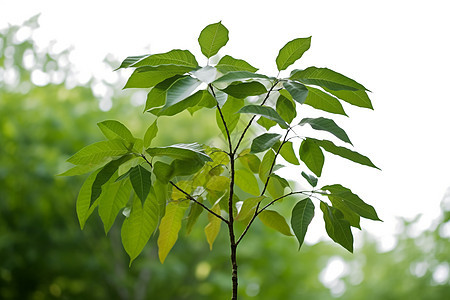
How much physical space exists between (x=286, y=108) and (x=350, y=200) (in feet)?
0.60

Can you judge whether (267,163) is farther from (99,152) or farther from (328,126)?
(99,152)

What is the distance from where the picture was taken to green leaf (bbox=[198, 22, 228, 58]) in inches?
29.5

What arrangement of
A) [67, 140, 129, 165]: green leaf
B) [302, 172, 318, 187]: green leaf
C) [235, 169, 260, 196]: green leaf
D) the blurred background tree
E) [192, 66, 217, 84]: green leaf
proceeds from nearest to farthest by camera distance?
1. [192, 66, 217, 84]: green leaf
2. [67, 140, 129, 165]: green leaf
3. [302, 172, 318, 187]: green leaf
4. [235, 169, 260, 196]: green leaf
5. the blurred background tree

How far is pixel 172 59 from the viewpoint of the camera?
2.36 ft

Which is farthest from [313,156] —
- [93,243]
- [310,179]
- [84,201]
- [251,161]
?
[93,243]

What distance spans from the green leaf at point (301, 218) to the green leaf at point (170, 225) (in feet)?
0.65

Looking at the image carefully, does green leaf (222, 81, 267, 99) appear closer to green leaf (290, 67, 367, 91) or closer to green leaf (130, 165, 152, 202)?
green leaf (290, 67, 367, 91)

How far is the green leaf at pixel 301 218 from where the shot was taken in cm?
78

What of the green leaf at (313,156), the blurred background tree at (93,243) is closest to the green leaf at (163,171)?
the green leaf at (313,156)

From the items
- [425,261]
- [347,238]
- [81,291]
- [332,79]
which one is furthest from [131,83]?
[81,291]

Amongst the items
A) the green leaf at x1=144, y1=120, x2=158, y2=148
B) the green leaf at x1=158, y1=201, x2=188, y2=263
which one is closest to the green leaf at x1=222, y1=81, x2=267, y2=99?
the green leaf at x1=144, y1=120, x2=158, y2=148

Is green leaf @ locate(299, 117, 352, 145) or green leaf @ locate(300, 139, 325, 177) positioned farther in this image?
green leaf @ locate(300, 139, 325, 177)

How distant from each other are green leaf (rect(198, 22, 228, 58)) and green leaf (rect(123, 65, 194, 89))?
66 mm

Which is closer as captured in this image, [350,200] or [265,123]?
[350,200]
